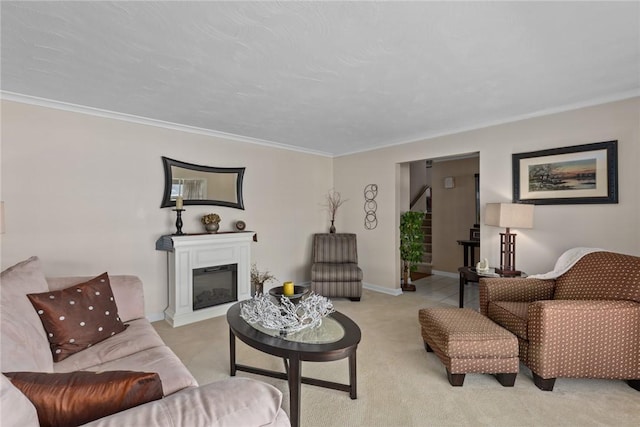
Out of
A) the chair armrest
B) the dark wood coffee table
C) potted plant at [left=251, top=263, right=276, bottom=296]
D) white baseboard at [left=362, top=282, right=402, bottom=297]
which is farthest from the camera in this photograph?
white baseboard at [left=362, top=282, right=402, bottom=297]

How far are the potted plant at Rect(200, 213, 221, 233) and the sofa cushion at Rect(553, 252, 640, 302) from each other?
3.63 meters

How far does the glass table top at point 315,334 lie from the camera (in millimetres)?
1890

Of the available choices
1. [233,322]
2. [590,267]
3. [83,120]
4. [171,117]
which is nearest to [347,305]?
[233,322]

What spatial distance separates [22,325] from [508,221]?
3.83 m

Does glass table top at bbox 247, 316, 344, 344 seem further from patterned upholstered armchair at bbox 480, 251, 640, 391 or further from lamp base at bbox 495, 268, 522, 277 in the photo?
lamp base at bbox 495, 268, 522, 277

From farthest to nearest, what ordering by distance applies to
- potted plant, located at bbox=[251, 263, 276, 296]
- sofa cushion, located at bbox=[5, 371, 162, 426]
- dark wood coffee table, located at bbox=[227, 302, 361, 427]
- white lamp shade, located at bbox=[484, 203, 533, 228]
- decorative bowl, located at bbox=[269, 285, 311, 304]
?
1. potted plant, located at bbox=[251, 263, 276, 296]
2. white lamp shade, located at bbox=[484, 203, 533, 228]
3. decorative bowl, located at bbox=[269, 285, 311, 304]
4. dark wood coffee table, located at bbox=[227, 302, 361, 427]
5. sofa cushion, located at bbox=[5, 371, 162, 426]

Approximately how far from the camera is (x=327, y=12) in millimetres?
1619

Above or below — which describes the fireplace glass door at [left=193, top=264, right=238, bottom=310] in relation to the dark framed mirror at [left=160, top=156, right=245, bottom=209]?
below

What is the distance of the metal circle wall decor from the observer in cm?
499

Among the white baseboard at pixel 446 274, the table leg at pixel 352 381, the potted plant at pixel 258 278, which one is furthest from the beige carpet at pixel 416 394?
the white baseboard at pixel 446 274

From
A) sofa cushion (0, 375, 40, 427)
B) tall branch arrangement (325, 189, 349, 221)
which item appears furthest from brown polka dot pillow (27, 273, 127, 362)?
tall branch arrangement (325, 189, 349, 221)

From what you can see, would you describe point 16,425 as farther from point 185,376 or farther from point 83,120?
point 83,120

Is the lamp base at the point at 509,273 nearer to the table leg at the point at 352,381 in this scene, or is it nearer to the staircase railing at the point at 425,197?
the table leg at the point at 352,381

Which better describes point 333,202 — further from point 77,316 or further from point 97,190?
point 77,316
